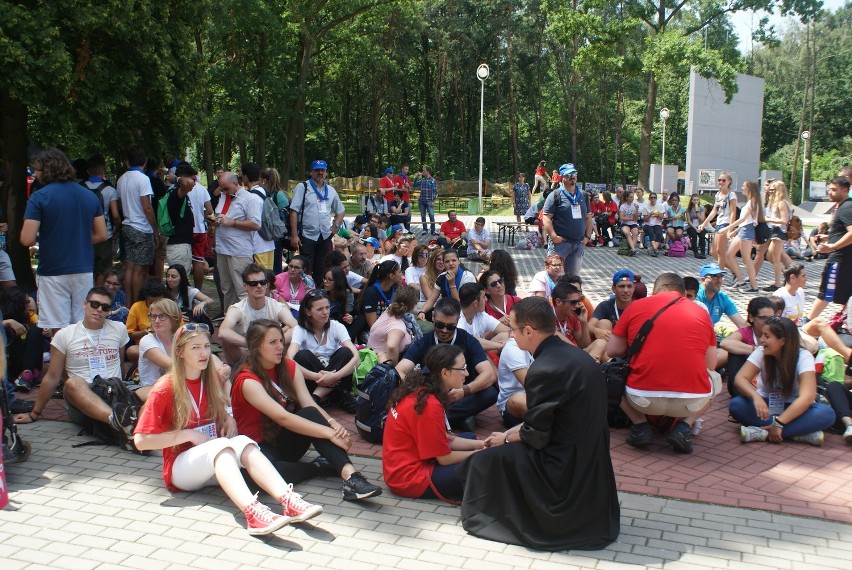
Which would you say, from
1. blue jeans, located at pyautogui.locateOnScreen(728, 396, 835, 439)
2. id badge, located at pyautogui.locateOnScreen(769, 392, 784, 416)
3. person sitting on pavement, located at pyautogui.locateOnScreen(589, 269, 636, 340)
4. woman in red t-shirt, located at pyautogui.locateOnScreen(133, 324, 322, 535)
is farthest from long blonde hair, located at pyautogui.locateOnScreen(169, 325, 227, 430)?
id badge, located at pyautogui.locateOnScreen(769, 392, 784, 416)

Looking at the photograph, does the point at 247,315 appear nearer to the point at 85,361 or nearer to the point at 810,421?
the point at 85,361

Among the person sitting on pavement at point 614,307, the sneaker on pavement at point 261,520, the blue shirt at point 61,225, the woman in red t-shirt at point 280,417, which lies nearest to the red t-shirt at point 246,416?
the woman in red t-shirt at point 280,417

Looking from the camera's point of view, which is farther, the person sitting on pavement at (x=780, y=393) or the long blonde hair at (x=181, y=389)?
the person sitting on pavement at (x=780, y=393)

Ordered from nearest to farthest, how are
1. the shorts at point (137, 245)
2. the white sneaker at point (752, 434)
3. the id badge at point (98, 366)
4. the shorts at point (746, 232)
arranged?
the white sneaker at point (752, 434) < the id badge at point (98, 366) < the shorts at point (137, 245) < the shorts at point (746, 232)

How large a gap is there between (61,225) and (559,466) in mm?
5316

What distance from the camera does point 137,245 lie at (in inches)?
372

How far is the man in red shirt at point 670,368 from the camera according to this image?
19.3ft

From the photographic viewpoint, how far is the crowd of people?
4.50 meters

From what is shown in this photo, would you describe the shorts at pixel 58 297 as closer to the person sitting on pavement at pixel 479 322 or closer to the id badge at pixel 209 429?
the id badge at pixel 209 429

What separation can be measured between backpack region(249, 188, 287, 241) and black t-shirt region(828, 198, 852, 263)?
6345 mm

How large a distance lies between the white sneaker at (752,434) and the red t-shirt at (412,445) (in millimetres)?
2680

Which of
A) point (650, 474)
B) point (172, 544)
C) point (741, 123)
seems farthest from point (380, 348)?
point (741, 123)

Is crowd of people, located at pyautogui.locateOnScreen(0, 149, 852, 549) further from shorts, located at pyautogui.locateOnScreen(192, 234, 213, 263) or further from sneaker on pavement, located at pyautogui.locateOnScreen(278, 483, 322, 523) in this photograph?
shorts, located at pyautogui.locateOnScreen(192, 234, 213, 263)

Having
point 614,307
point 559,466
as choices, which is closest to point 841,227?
point 614,307
